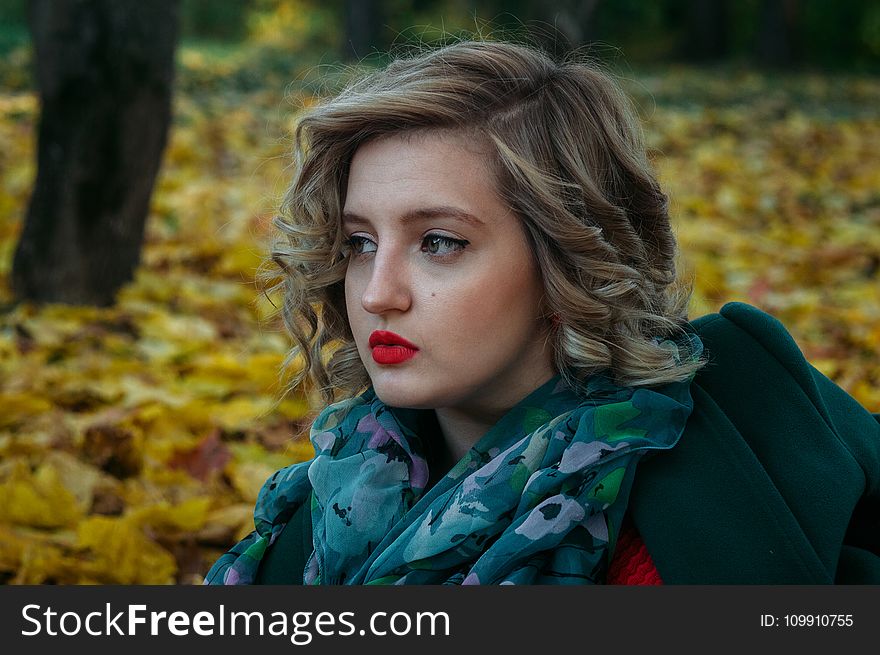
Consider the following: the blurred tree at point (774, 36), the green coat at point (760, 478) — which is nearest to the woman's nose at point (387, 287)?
the green coat at point (760, 478)

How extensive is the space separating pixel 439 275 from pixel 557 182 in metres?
0.23

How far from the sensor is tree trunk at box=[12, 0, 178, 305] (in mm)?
4465

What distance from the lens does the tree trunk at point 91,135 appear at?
4465 mm

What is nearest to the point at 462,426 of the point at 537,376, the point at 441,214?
the point at 537,376

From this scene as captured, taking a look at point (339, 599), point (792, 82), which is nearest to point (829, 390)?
point (339, 599)

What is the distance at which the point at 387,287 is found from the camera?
159cm

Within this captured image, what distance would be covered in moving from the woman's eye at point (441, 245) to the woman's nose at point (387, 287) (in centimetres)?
5

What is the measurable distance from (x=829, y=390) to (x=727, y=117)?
9214mm

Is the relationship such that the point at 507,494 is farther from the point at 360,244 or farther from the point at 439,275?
the point at 360,244

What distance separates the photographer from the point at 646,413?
1.58 metres

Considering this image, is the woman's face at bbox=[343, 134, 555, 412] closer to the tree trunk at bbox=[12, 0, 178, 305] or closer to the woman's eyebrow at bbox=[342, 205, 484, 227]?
the woman's eyebrow at bbox=[342, 205, 484, 227]

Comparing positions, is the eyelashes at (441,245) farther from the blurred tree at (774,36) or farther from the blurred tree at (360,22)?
the blurred tree at (774,36)

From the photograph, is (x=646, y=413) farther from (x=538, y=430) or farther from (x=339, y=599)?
(x=339, y=599)

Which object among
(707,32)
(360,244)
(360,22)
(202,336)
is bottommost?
(707,32)
